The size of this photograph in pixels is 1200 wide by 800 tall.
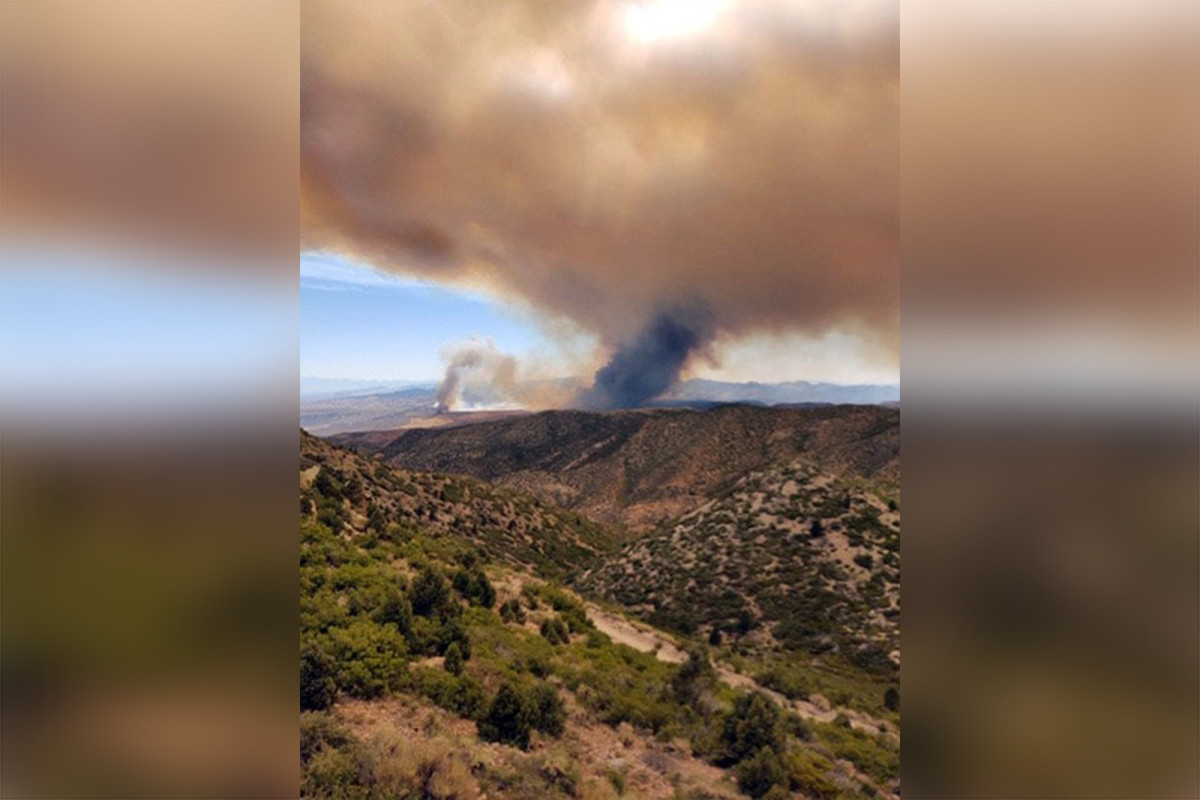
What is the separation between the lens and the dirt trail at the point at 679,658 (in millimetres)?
8500

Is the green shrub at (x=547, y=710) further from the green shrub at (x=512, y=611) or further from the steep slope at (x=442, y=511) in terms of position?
the steep slope at (x=442, y=511)

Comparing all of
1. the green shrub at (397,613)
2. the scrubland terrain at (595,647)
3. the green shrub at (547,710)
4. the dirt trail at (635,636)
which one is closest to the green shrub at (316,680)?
the scrubland terrain at (595,647)

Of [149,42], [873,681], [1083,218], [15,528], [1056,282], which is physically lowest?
[873,681]

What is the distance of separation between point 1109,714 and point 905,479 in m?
0.48

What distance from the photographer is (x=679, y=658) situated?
987 centimetres

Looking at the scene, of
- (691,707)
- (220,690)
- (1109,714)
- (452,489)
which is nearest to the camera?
(1109,714)

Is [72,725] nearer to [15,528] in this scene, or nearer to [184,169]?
[15,528]

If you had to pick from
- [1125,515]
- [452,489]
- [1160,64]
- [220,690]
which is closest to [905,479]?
[1125,515]

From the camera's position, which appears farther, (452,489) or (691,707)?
(452,489)

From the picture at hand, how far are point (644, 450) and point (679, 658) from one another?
26719mm

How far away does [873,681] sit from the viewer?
37.4 feet

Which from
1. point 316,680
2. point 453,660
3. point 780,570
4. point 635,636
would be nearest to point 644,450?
point 780,570

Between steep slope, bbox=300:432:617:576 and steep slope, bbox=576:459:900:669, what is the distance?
2.40 metres

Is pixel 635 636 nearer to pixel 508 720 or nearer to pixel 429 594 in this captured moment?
pixel 429 594
